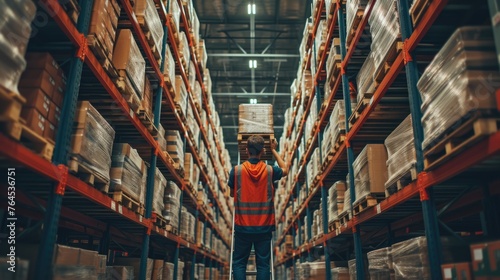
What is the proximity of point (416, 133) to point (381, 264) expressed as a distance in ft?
5.68

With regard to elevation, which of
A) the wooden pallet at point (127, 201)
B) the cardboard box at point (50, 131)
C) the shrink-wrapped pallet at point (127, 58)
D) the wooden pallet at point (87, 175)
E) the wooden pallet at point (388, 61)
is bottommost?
the wooden pallet at point (127, 201)

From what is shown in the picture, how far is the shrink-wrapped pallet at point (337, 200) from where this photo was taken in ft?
20.5

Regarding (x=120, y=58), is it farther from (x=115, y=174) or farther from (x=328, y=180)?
(x=328, y=180)

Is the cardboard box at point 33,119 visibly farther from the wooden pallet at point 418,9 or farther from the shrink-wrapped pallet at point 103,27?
the wooden pallet at point 418,9

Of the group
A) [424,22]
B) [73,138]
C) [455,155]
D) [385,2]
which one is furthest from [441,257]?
[73,138]

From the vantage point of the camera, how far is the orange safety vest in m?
4.93

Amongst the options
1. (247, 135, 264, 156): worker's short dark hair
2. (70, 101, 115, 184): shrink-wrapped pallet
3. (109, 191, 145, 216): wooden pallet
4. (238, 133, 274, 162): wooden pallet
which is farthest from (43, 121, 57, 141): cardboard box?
(238, 133, 274, 162): wooden pallet

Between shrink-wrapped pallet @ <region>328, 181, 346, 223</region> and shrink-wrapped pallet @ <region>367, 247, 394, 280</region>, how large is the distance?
161 centimetres

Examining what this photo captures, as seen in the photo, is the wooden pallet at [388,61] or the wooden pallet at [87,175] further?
the wooden pallet at [388,61]

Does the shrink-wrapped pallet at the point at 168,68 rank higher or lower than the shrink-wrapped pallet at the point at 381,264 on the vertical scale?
higher

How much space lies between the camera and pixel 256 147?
16.9 ft

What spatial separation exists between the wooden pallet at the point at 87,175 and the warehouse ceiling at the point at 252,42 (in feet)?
34.1

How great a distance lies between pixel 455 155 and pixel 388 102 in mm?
1889

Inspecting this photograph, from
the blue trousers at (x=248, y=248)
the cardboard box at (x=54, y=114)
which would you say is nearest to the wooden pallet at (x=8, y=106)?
the cardboard box at (x=54, y=114)
